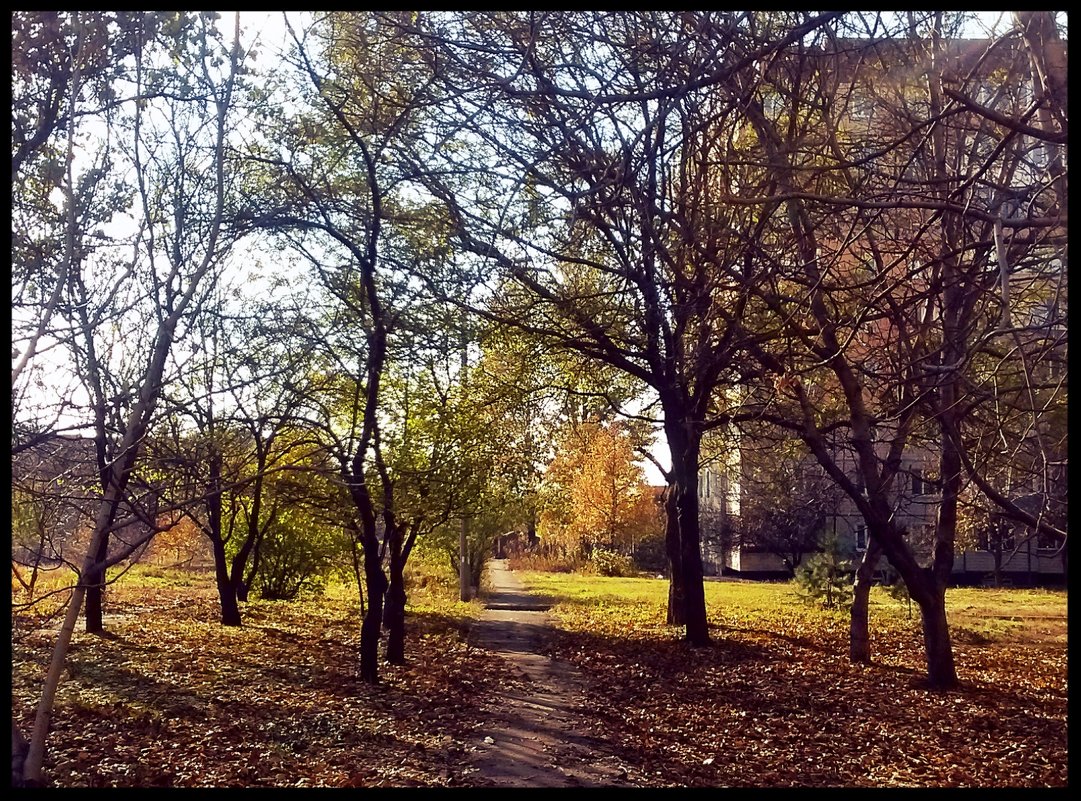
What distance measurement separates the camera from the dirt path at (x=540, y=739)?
24.3ft

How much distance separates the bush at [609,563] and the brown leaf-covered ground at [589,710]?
26323 millimetres

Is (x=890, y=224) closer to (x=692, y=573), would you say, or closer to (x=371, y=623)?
(x=692, y=573)

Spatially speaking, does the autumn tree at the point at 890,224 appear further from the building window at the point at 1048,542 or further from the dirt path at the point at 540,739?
the dirt path at the point at 540,739

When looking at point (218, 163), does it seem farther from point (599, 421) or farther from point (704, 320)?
point (599, 421)

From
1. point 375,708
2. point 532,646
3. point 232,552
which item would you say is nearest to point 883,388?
point 375,708

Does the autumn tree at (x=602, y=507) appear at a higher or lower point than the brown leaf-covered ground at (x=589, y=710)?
higher

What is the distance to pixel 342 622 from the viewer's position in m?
20.4

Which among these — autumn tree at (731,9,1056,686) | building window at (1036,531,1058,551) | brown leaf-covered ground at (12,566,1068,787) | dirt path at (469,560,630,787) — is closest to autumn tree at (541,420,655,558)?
brown leaf-covered ground at (12,566,1068,787)

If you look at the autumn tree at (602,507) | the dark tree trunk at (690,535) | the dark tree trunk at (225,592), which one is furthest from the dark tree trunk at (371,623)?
the autumn tree at (602,507)

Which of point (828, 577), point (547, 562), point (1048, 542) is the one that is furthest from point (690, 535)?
point (547, 562)

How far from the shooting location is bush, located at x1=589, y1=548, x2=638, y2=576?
44.1m

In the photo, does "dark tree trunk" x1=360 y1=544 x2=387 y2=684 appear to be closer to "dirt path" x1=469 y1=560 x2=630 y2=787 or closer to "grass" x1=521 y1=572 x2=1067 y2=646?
"dirt path" x1=469 y1=560 x2=630 y2=787

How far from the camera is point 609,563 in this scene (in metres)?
44.1

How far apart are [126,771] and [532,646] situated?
1047cm
